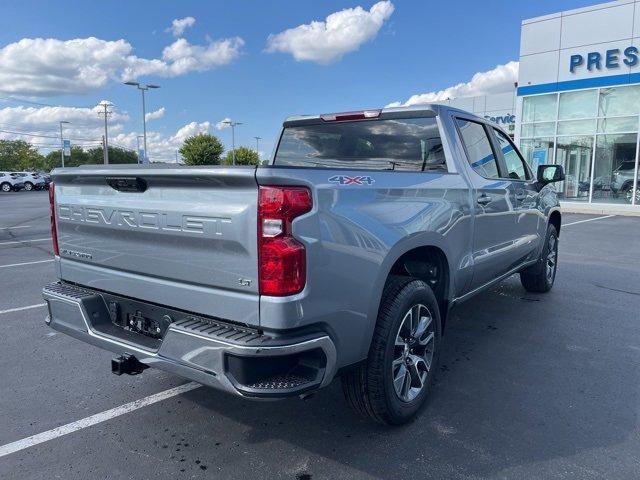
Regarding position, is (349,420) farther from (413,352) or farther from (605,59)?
(605,59)

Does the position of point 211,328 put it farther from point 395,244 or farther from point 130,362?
point 395,244

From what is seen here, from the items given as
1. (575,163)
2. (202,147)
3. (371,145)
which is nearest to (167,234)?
(371,145)

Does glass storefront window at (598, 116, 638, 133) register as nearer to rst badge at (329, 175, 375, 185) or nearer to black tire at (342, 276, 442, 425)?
black tire at (342, 276, 442, 425)

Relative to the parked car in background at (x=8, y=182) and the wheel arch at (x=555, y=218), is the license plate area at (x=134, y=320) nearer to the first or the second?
the wheel arch at (x=555, y=218)

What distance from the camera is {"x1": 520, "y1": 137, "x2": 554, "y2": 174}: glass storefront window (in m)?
21.6

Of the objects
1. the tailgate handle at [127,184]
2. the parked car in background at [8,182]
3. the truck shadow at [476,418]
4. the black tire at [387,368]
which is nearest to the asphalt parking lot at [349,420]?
the truck shadow at [476,418]

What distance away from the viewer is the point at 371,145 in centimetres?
402

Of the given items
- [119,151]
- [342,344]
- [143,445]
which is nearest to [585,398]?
[342,344]

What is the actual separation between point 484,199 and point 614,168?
1904 centimetres

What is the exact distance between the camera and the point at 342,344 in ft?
8.21

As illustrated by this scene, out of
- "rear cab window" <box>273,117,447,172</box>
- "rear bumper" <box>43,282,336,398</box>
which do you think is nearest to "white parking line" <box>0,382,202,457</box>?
"rear bumper" <box>43,282,336,398</box>

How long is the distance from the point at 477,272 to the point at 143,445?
268 centimetres

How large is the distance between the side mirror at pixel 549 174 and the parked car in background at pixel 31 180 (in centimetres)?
4729

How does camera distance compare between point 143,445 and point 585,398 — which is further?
point 585,398
